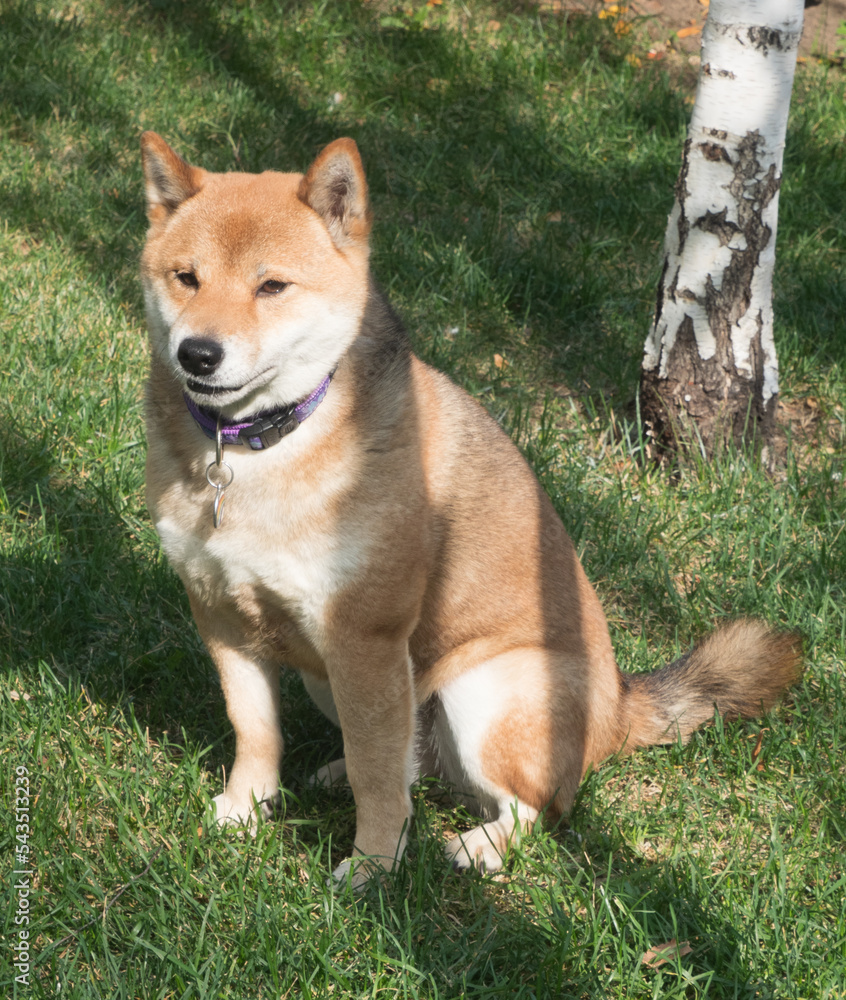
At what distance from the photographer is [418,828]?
2.82 metres

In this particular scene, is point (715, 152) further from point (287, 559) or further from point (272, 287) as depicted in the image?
point (287, 559)

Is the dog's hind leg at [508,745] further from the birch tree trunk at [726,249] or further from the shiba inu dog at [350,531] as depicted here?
Answer: the birch tree trunk at [726,249]

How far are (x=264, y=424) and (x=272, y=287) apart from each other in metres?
0.35

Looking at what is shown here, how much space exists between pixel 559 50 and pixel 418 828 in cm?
540

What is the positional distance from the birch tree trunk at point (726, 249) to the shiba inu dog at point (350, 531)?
1.50 meters

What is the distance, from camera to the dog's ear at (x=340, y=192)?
8.13ft

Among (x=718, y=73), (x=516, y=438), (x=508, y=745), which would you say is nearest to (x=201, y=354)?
(x=508, y=745)

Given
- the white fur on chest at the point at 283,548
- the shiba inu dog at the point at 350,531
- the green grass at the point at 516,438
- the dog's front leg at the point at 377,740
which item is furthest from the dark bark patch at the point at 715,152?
the dog's front leg at the point at 377,740

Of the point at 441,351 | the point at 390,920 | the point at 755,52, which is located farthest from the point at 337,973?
the point at 755,52

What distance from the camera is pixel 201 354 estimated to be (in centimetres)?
230

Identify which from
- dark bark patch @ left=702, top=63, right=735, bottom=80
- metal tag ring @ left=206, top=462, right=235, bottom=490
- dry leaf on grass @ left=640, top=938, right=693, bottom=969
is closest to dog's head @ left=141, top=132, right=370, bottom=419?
metal tag ring @ left=206, top=462, right=235, bottom=490

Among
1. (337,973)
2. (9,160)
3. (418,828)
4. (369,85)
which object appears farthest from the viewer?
(369,85)

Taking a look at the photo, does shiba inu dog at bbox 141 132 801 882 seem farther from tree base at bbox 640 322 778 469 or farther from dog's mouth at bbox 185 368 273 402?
tree base at bbox 640 322 778 469

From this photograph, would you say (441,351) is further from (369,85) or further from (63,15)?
(63,15)
